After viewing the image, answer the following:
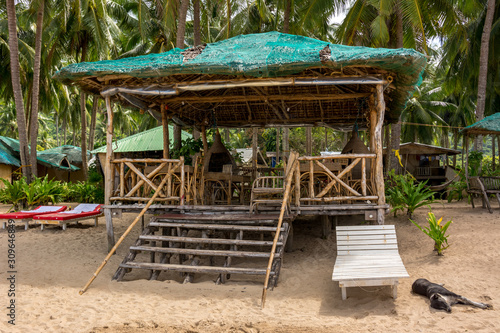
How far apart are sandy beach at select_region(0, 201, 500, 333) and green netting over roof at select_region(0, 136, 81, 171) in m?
13.3

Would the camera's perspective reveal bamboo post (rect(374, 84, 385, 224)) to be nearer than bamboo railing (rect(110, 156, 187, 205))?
Yes

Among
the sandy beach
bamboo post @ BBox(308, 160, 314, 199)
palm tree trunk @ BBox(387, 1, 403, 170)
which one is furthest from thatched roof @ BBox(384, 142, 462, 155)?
bamboo post @ BBox(308, 160, 314, 199)

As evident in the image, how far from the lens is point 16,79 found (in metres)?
12.6

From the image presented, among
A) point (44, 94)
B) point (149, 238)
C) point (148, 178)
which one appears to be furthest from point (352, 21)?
point (44, 94)

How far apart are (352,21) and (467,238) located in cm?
830

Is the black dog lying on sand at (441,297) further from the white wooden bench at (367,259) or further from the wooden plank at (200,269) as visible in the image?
the wooden plank at (200,269)

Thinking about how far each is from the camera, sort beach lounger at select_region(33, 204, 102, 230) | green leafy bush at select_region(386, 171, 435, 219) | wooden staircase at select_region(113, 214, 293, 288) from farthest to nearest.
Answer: beach lounger at select_region(33, 204, 102, 230), green leafy bush at select_region(386, 171, 435, 219), wooden staircase at select_region(113, 214, 293, 288)

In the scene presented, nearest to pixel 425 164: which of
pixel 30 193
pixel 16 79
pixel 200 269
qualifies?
pixel 200 269

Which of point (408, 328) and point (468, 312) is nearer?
Result: point (408, 328)

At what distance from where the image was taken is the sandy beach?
412 cm

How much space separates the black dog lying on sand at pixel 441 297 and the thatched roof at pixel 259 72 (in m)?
3.13

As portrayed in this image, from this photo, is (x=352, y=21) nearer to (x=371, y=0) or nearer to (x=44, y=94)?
(x=371, y=0)

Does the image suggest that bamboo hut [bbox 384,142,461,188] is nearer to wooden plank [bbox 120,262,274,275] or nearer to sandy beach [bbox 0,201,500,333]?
sandy beach [bbox 0,201,500,333]

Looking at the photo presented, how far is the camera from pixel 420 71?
600cm
